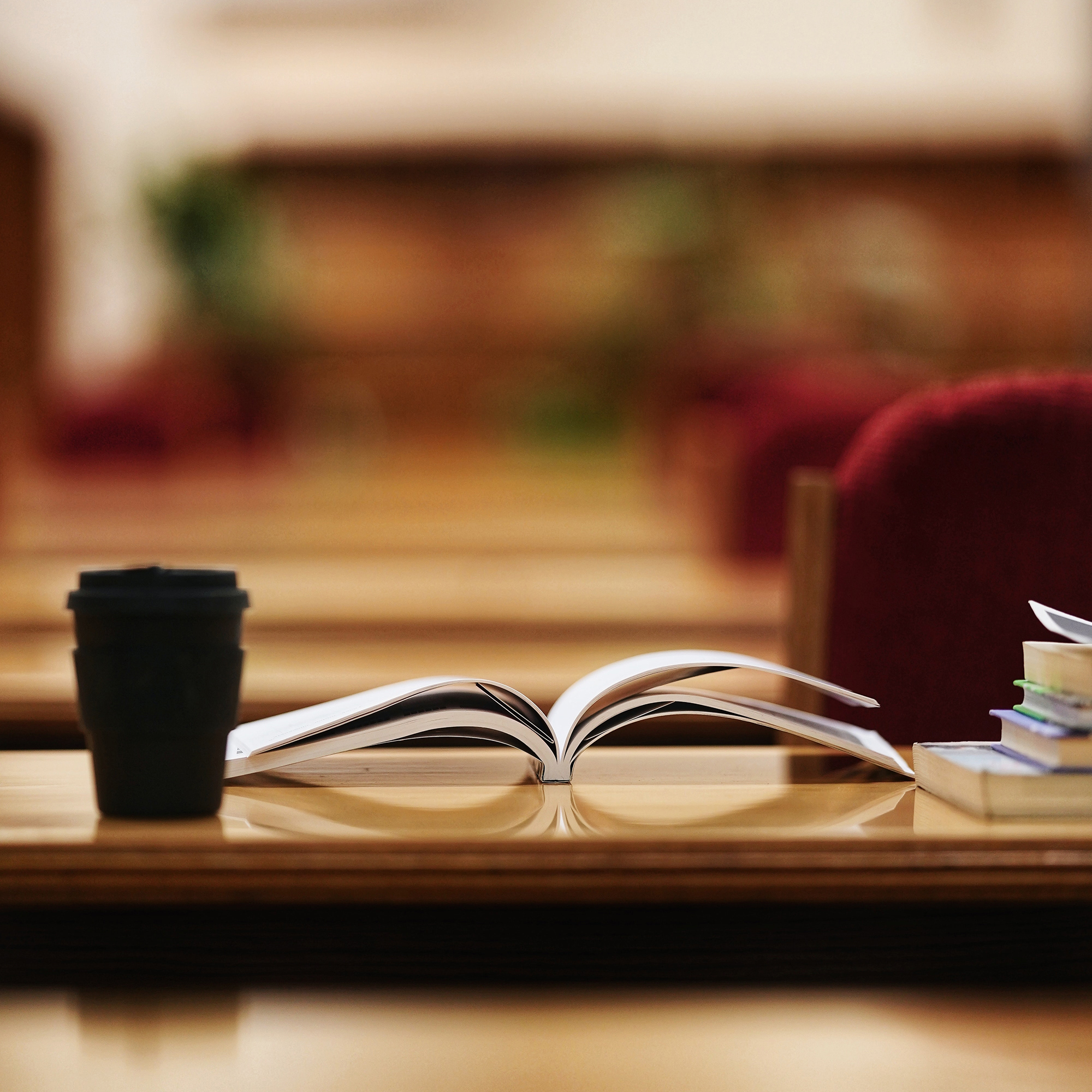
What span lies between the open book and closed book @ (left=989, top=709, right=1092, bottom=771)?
74mm

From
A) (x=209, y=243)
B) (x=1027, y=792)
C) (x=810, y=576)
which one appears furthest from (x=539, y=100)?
(x=1027, y=792)

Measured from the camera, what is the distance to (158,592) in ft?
1.90

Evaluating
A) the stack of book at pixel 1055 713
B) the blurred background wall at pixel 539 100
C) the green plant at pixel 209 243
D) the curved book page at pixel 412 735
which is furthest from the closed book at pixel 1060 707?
the blurred background wall at pixel 539 100

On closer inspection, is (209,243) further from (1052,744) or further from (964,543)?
(1052,744)

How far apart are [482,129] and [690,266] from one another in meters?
1.82

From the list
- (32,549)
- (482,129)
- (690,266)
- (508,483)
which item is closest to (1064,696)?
(32,549)

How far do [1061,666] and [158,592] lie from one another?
1.35ft

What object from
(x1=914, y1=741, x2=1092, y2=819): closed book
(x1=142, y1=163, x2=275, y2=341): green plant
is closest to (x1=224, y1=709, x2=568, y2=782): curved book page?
(x1=914, y1=741, x2=1092, y2=819): closed book

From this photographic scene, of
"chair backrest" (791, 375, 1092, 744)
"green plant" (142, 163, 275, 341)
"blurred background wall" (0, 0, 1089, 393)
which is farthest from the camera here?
"blurred background wall" (0, 0, 1089, 393)

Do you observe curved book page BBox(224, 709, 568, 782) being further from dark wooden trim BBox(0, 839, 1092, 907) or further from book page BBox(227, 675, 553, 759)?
dark wooden trim BBox(0, 839, 1092, 907)

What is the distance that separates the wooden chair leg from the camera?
1139 mm

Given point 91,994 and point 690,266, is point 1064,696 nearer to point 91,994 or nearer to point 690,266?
point 91,994

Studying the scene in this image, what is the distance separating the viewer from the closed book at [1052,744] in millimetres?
619

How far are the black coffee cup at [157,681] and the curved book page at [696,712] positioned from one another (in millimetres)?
188
